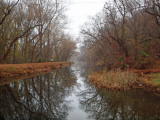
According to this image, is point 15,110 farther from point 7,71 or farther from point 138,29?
point 138,29

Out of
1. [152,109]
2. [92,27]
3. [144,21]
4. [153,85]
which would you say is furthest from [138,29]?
[152,109]

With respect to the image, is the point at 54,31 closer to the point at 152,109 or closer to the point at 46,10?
the point at 46,10

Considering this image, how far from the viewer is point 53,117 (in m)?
3.74

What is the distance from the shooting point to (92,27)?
728 inches

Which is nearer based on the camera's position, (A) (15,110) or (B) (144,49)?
(A) (15,110)

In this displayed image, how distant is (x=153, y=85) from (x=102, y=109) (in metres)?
4.41

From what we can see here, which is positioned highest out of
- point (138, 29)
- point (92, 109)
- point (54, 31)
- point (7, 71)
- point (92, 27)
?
point (54, 31)

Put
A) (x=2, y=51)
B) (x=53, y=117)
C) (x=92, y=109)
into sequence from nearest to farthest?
(x=53, y=117), (x=92, y=109), (x=2, y=51)

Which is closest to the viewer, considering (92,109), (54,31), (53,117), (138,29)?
(53,117)

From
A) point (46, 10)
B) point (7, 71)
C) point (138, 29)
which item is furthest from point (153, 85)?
point (46, 10)

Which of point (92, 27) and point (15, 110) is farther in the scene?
point (92, 27)

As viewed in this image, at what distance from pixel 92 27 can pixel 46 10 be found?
25.7 ft

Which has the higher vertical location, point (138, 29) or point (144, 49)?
point (138, 29)

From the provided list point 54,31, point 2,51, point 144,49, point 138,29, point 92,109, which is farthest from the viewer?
point 54,31
